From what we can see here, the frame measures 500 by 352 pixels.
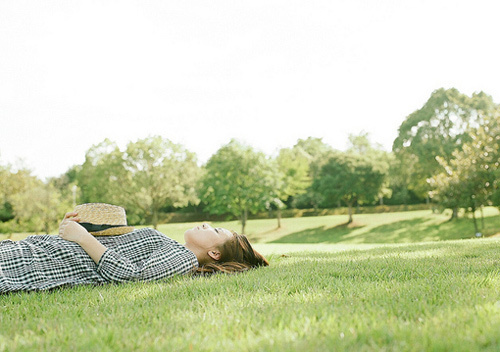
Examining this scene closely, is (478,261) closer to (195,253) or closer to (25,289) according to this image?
(195,253)

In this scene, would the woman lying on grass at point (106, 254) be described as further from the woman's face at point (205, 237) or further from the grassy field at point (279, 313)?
the grassy field at point (279, 313)

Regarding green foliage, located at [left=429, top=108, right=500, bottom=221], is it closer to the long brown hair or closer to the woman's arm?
the long brown hair

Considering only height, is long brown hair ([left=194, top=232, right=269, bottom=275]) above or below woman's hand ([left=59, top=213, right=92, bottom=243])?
below

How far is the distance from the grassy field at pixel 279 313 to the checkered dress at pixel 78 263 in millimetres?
203

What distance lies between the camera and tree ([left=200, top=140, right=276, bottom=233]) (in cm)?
3284

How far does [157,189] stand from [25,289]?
30624mm

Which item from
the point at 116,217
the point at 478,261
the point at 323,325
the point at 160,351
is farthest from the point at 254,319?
the point at 478,261

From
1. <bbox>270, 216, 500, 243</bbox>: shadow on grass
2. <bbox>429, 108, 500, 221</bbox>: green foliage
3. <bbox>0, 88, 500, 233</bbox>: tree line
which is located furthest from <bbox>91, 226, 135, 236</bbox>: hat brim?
<bbox>0, 88, 500, 233</bbox>: tree line

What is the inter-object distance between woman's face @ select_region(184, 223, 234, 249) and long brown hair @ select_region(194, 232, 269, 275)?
0.09 metres

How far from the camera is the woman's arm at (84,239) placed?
380 centimetres

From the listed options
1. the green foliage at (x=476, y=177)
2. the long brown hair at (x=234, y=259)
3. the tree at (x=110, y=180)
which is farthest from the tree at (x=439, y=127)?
the long brown hair at (x=234, y=259)

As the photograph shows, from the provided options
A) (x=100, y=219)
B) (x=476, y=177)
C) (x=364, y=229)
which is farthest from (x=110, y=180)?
(x=100, y=219)

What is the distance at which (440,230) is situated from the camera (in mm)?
29562

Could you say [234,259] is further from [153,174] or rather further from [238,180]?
[153,174]
